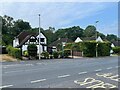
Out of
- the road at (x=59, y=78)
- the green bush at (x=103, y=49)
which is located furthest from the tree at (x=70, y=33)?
the road at (x=59, y=78)

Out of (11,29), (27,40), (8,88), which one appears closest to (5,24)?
(11,29)

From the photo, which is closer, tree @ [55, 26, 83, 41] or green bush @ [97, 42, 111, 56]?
green bush @ [97, 42, 111, 56]

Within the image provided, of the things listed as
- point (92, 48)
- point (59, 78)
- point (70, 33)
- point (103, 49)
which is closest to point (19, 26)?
point (70, 33)

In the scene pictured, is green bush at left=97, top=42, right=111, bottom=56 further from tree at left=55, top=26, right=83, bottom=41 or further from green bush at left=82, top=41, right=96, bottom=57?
tree at left=55, top=26, right=83, bottom=41

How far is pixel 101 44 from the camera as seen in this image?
50531mm

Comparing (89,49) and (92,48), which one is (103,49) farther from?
(89,49)

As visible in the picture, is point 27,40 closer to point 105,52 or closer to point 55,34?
point 105,52

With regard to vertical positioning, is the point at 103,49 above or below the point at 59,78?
above

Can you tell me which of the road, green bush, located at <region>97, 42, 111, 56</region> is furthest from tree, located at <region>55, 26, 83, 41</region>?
the road

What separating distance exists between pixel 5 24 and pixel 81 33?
2053 inches

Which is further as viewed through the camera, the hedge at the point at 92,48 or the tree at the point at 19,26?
the tree at the point at 19,26

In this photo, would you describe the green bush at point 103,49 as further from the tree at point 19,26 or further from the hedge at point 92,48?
the tree at point 19,26

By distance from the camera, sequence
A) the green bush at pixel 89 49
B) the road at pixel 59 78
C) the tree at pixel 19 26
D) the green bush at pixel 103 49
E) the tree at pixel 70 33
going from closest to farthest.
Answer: the road at pixel 59 78
the green bush at pixel 89 49
the green bush at pixel 103 49
the tree at pixel 19 26
the tree at pixel 70 33

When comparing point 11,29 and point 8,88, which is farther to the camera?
point 11,29
